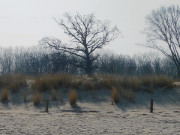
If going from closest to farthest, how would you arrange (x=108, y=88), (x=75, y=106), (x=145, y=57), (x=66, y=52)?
1. (x=75, y=106)
2. (x=108, y=88)
3. (x=66, y=52)
4. (x=145, y=57)

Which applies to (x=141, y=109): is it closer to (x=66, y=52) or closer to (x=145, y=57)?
(x=66, y=52)

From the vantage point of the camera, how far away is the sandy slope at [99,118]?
992 centimetres

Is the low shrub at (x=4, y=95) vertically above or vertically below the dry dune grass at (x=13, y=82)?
below

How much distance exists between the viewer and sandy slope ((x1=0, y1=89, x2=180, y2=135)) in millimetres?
9922

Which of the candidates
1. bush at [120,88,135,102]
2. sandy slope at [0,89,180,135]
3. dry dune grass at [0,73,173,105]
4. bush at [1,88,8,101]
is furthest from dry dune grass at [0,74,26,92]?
bush at [120,88,135,102]

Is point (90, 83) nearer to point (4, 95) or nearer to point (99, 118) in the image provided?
point (4, 95)

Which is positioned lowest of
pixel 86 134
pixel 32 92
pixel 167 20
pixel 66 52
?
pixel 86 134

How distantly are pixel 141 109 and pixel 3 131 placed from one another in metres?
8.79

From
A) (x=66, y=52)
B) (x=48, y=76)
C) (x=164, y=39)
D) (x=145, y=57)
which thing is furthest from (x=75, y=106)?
(x=145, y=57)

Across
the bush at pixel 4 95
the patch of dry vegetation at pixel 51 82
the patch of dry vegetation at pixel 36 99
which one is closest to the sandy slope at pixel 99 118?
the patch of dry vegetation at pixel 36 99

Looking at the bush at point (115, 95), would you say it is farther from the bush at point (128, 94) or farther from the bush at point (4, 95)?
the bush at point (4, 95)

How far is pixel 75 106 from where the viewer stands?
1655 cm

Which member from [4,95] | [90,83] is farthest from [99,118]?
[4,95]

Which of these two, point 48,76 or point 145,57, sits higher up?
point 145,57
